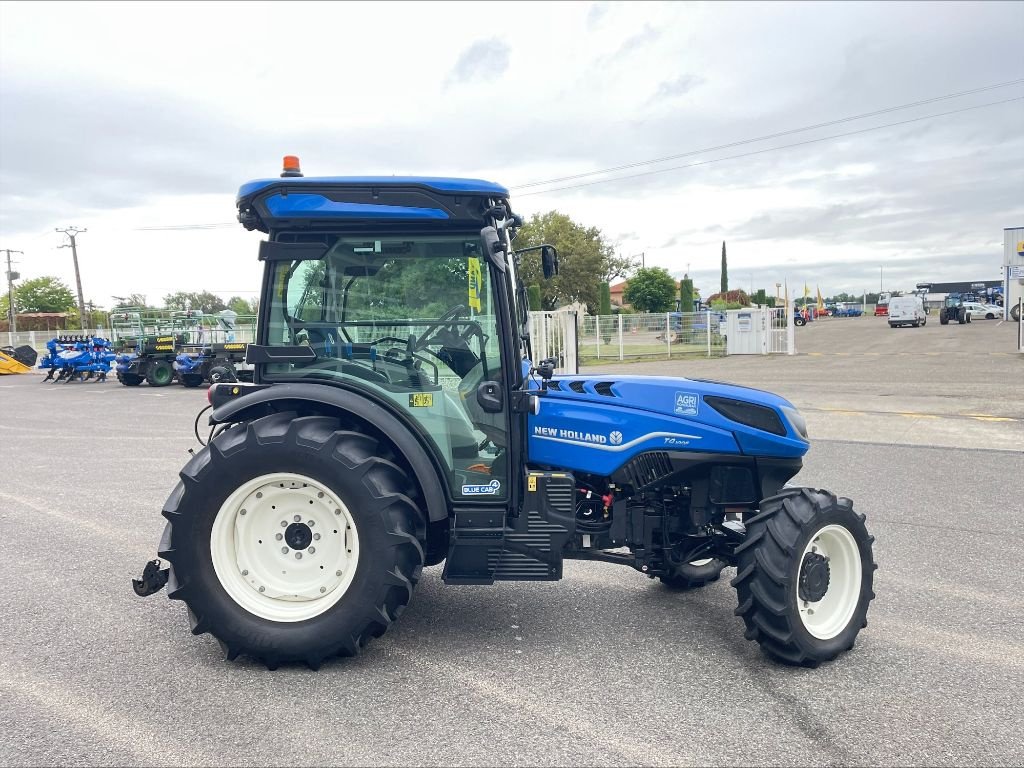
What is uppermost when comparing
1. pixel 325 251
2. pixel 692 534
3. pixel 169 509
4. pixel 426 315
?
pixel 325 251

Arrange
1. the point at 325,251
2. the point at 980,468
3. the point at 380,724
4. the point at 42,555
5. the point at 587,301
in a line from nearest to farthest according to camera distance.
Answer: the point at 380,724, the point at 325,251, the point at 42,555, the point at 980,468, the point at 587,301

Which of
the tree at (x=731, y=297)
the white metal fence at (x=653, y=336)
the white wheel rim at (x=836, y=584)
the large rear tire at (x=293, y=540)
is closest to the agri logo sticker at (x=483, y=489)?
the large rear tire at (x=293, y=540)

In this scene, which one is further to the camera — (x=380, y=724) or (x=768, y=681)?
(x=768, y=681)

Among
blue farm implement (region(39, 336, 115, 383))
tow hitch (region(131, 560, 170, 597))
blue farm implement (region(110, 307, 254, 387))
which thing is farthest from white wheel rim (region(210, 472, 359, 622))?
blue farm implement (region(39, 336, 115, 383))

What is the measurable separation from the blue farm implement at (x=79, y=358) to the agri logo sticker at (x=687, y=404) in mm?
24893

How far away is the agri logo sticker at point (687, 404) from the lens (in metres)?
4.00

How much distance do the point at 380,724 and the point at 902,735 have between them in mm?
2074

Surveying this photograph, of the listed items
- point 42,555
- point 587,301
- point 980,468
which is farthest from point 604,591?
point 587,301

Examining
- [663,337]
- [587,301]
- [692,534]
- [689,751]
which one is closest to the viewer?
[689,751]

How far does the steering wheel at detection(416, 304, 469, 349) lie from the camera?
3.84 metres

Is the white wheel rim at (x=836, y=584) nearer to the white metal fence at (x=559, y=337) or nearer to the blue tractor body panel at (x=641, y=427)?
the blue tractor body panel at (x=641, y=427)

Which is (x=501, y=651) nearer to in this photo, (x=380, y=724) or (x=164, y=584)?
(x=380, y=724)

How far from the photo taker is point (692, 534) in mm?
4184

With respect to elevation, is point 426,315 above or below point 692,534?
above
